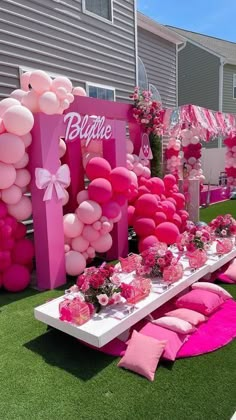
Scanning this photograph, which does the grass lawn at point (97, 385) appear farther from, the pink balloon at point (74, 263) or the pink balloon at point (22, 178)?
the pink balloon at point (22, 178)

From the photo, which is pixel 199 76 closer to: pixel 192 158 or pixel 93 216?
pixel 192 158

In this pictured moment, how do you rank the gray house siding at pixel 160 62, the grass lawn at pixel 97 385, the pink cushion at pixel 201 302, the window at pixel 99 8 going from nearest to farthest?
the grass lawn at pixel 97 385 < the pink cushion at pixel 201 302 < the window at pixel 99 8 < the gray house siding at pixel 160 62

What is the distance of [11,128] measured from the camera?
4.29 m

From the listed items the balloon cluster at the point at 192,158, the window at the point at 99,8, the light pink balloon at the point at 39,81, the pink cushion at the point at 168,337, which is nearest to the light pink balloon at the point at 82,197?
the light pink balloon at the point at 39,81

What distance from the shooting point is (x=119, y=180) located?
5.21 metres

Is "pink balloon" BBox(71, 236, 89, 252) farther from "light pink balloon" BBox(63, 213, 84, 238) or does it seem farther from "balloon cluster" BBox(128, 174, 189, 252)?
"balloon cluster" BBox(128, 174, 189, 252)

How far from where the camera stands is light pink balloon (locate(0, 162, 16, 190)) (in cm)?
435

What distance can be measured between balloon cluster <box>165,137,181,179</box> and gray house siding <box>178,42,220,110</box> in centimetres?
613

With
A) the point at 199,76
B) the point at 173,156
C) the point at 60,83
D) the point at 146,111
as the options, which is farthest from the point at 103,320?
the point at 199,76

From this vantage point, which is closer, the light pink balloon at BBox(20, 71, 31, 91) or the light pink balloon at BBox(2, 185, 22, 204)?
the light pink balloon at BBox(2, 185, 22, 204)

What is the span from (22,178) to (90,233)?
1289 millimetres

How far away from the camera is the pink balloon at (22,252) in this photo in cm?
480

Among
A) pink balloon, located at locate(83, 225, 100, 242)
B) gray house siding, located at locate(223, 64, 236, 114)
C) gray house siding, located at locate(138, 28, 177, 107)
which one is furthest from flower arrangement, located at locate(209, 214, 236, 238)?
gray house siding, located at locate(223, 64, 236, 114)

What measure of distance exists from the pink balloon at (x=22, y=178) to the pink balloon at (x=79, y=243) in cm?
114
